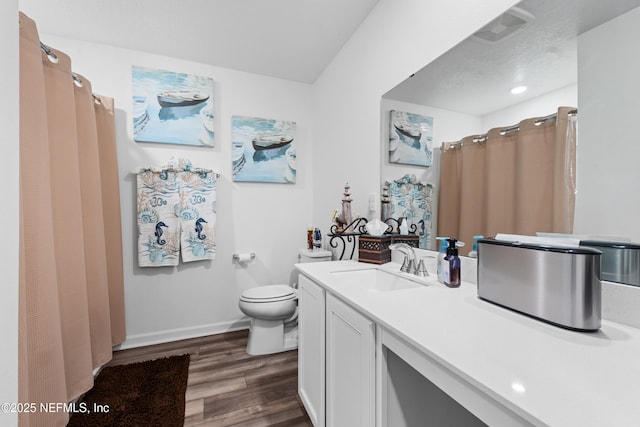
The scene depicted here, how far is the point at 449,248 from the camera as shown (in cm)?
114

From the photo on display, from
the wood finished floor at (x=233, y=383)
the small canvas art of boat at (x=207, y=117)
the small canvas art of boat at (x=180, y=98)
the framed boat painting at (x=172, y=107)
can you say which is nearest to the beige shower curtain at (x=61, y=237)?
the framed boat painting at (x=172, y=107)

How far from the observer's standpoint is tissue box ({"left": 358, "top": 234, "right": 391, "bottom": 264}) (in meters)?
1.59

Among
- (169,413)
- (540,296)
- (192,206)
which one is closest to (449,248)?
(540,296)

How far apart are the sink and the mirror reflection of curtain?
1.10 feet

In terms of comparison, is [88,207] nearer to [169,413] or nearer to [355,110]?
[169,413]

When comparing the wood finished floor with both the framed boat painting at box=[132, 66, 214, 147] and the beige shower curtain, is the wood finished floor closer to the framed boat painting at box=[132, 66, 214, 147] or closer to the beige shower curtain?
the beige shower curtain

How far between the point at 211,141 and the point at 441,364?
7.97 ft

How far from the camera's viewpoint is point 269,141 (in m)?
2.65

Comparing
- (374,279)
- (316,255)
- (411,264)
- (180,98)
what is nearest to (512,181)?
(411,264)

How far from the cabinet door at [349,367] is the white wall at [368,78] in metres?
0.96

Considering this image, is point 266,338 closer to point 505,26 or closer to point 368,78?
point 368,78

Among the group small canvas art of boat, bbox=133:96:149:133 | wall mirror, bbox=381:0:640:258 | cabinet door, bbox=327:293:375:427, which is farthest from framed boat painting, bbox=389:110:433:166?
small canvas art of boat, bbox=133:96:149:133

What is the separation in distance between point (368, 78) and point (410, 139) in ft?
2.10

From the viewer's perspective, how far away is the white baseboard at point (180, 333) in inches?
88.6
